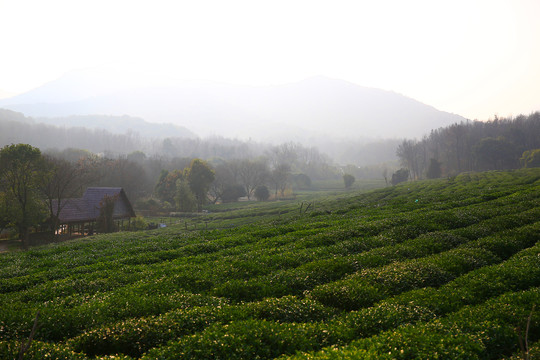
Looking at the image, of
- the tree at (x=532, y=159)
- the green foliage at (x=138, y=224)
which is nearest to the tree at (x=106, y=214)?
the green foliage at (x=138, y=224)

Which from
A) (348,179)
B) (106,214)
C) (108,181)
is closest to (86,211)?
(106,214)

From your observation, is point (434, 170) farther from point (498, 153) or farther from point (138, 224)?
point (138, 224)

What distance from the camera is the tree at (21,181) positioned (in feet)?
152

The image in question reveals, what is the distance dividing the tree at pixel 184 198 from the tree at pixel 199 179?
6.50 metres

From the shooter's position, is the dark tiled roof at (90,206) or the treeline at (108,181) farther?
the dark tiled roof at (90,206)

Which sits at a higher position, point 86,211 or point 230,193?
point 230,193

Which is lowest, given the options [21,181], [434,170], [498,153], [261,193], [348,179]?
[261,193]

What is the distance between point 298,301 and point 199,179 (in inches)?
3873

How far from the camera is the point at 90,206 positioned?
6047cm

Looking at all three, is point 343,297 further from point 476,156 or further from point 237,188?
point 476,156

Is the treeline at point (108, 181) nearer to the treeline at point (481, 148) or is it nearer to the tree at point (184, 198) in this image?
the tree at point (184, 198)

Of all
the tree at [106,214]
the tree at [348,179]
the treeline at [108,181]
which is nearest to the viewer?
the treeline at [108,181]

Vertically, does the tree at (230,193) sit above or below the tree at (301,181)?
below

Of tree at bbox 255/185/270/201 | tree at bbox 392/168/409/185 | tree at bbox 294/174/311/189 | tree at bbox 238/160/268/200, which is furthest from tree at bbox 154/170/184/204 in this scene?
tree at bbox 392/168/409/185
